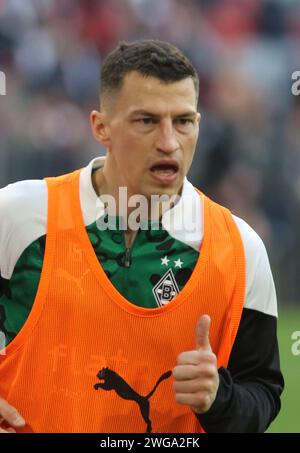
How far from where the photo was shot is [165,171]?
12.9 feet

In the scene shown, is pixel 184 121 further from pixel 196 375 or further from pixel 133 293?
pixel 196 375

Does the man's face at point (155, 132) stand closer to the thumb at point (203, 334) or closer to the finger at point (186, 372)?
the thumb at point (203, 334)

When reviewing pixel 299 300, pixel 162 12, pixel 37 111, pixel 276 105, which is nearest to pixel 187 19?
pixel 162 12

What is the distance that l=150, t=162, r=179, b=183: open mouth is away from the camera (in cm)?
390

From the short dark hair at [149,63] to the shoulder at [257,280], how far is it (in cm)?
65

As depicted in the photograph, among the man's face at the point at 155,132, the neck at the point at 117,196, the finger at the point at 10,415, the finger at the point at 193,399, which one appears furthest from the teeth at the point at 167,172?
the finger at the point at 10,415

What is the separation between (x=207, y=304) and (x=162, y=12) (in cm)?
755

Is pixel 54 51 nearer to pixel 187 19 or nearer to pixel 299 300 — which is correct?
pixel 187 19

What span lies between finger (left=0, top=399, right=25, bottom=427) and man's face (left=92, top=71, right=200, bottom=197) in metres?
0.95

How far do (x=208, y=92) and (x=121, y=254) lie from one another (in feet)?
23.6

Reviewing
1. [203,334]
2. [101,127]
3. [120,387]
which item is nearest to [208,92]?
[101,127]

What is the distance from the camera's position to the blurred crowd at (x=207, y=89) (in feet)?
33.6

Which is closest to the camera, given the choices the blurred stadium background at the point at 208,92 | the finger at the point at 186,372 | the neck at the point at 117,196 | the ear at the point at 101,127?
the finger at the point at 186,372

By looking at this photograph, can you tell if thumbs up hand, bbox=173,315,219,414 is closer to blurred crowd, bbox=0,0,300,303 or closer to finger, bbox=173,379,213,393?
finger, bbox=173,379,213,393
